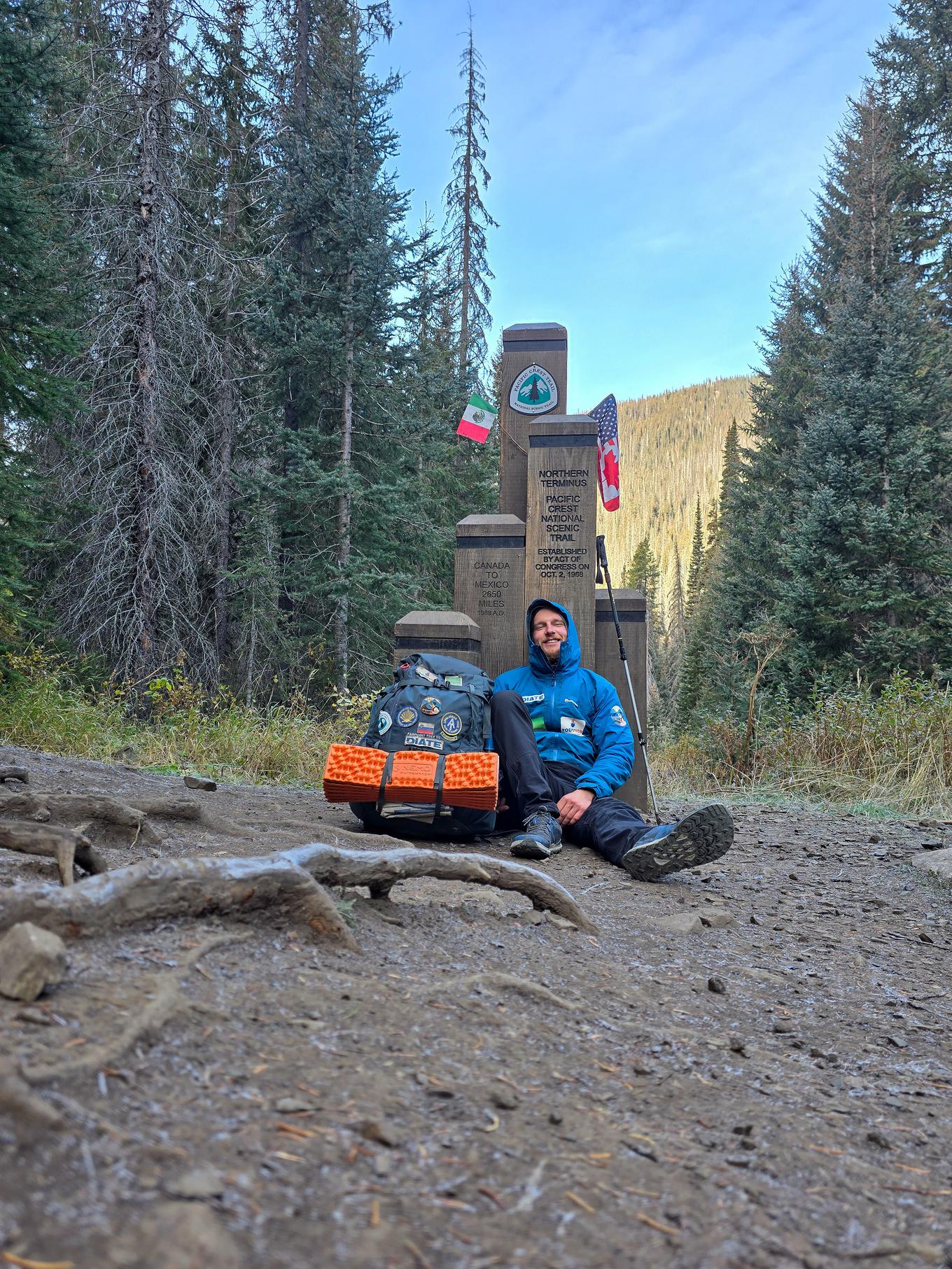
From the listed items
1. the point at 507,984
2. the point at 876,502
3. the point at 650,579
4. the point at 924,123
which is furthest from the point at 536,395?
the point at 650,579

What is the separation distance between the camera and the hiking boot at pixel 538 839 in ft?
14.0

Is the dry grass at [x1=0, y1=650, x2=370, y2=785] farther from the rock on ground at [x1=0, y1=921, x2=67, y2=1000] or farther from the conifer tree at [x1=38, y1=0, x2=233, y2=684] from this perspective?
the rock on ground at [x1=0, y1=921, x2=67, y2=1000]

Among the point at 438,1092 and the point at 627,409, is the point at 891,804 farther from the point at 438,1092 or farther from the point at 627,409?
the point at 627,409

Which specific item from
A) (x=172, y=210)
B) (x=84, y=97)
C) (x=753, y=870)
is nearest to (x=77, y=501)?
(x=172, y=210)

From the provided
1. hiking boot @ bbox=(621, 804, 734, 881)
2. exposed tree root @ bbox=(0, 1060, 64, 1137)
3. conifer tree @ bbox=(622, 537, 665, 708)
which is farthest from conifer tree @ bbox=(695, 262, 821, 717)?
conifer tree @ bbox=(622, 537, 665, 708)

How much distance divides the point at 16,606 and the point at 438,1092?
7.02m

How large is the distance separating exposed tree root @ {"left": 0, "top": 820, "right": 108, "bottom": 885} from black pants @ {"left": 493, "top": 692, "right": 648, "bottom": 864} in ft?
8.26

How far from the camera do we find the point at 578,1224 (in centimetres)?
127

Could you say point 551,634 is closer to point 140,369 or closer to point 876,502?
point 140,369

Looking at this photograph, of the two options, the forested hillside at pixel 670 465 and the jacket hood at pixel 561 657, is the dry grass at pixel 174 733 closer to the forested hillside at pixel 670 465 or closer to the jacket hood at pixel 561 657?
the jacket hood at pixel 561 657

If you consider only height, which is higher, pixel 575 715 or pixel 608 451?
pixel 608 451

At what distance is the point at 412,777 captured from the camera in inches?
171

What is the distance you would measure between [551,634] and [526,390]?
2.92m

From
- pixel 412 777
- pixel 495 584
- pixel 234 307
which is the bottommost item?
pixel 412 777
